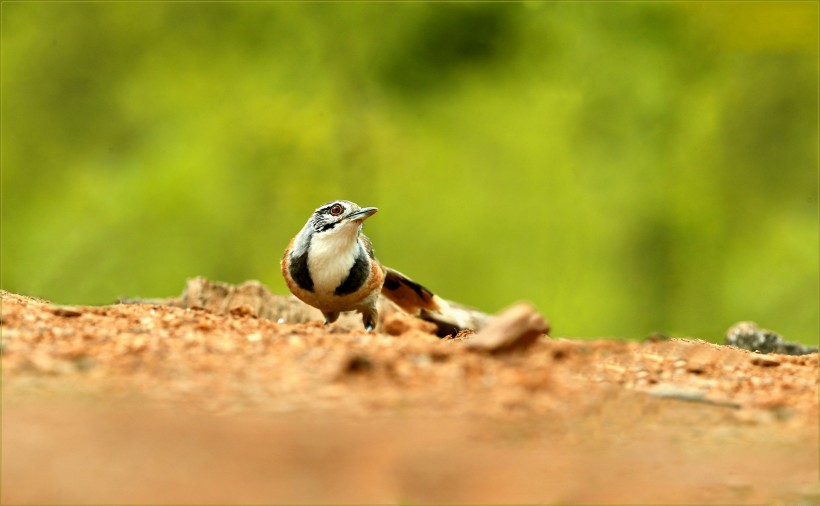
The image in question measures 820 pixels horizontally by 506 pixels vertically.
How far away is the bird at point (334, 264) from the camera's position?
512 cm

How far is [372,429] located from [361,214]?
2.89m

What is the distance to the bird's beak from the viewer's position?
5.04 metres

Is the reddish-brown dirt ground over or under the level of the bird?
under

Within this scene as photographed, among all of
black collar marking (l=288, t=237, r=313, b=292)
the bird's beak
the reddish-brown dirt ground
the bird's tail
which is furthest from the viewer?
the bird's tail

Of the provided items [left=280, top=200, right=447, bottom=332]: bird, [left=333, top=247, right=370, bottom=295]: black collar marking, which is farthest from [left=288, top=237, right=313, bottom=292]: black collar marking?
[left=333, top=247, right=370, bottom=295]: black collar marking

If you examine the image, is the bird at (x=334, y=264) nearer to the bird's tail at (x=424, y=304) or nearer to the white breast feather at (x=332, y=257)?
the white breast feather at (x=332, y=257)

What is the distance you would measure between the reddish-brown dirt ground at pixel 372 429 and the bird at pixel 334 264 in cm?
209

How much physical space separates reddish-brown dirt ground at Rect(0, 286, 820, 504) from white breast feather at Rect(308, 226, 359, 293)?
2.08 m

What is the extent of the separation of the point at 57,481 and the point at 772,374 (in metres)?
2.26

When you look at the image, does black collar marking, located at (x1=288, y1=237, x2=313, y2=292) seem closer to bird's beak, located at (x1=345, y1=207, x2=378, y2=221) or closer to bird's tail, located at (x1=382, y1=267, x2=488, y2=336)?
bird's beak, located at (x1=345, y1=207, x2=378, y2=221)

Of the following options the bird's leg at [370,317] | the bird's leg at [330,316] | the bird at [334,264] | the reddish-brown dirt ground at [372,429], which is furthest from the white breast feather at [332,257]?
the reddish-brown dirt ground at [372,429]

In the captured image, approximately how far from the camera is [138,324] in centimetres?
345

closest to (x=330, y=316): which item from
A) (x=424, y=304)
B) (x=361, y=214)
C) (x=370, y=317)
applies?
(x=370, y=317)

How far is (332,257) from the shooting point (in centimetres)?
516
